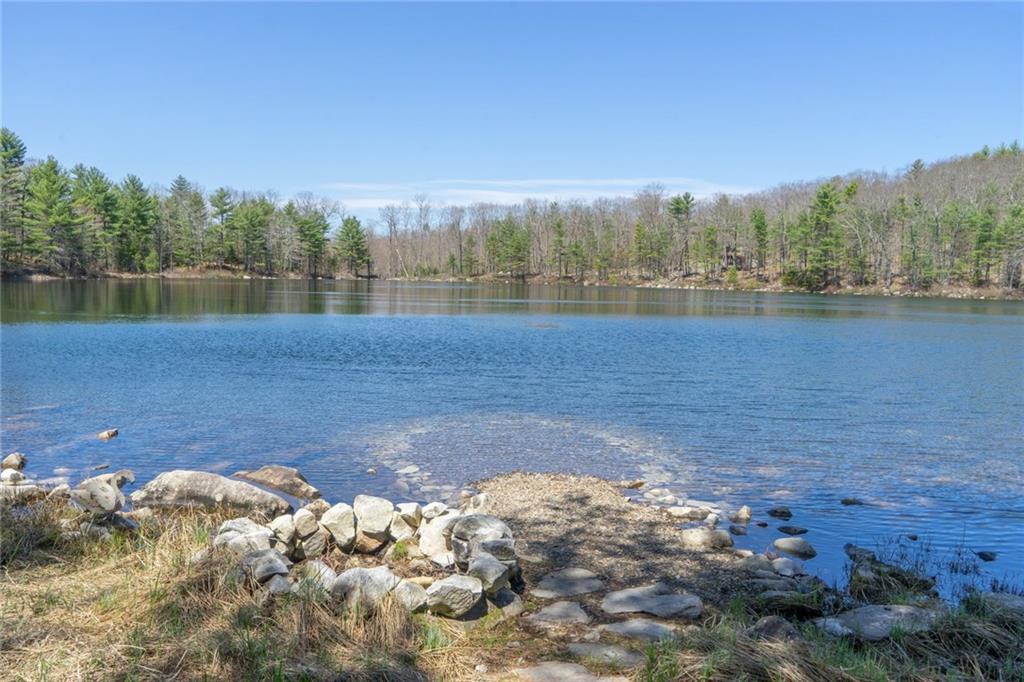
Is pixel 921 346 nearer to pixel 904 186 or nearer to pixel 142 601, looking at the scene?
pixel 142 601

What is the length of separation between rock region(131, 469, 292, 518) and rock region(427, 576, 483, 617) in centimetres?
462

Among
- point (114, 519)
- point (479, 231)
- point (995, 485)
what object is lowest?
point (995, 485)

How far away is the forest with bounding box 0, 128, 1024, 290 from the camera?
262ft

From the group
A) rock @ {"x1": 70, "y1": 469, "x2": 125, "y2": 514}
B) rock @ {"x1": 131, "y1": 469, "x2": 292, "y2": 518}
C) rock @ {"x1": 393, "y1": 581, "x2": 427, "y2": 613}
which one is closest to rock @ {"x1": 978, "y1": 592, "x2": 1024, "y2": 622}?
rock @ {"x1": 393, "y1": 581, "x2": 427, "y2": 613}

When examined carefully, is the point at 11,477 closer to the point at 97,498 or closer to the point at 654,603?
the point at 97,498

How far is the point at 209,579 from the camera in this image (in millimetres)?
5570

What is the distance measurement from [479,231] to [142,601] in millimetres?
139395

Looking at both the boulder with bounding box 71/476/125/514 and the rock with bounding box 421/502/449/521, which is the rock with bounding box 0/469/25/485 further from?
the rock with bounding box 421/502/449/521

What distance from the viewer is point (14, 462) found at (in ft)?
40.5

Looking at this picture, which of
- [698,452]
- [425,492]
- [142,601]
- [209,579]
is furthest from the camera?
[698,452]

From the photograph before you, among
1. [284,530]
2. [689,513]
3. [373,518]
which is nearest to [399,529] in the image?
[373,518]

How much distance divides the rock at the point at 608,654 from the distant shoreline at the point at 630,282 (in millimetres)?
82937

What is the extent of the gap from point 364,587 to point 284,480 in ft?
21.7

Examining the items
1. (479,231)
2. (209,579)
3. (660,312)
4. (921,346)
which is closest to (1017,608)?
(209,579)
